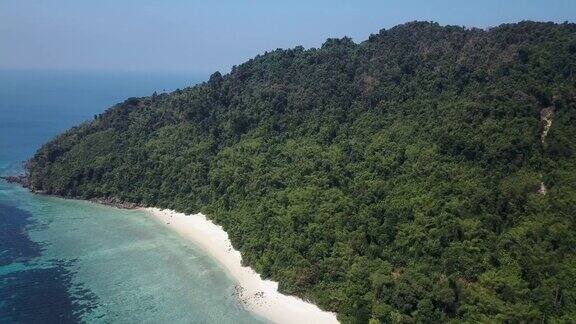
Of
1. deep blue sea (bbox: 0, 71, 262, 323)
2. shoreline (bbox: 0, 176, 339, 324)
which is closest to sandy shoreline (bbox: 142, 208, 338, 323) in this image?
shoreline (bbox: 0, 176, 339, 324)

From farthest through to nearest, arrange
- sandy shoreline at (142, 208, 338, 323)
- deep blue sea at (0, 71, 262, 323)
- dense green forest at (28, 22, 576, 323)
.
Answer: deep blue sea at (0, 71, 262, 323) < sandy shoreline at (142, 208, 338, 323) < dense green forest at (28, 22, 576, 323)

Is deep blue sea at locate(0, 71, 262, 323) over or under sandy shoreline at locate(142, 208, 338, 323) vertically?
under

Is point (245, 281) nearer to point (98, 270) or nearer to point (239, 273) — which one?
point (239, 273)

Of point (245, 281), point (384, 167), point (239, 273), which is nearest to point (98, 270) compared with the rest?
point (239, 273)

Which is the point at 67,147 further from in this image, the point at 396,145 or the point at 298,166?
the point at 396,145

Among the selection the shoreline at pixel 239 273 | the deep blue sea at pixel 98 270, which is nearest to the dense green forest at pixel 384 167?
the shoreline at pixel 239 273

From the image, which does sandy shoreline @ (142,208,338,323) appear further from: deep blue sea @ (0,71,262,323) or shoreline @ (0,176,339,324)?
deep blue sea @ (0,71,262,323)
